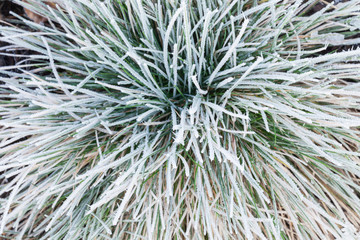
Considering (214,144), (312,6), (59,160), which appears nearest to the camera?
(214,144)

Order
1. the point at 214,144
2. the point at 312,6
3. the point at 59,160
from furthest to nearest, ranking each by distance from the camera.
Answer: the point at 312,6, the point at 59,160, the point at 214,144

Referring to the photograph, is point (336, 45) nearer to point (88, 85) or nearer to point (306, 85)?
point (306, 85)

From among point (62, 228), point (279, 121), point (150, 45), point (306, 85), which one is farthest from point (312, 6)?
point (62, 228)

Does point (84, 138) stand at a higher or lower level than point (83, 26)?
lower

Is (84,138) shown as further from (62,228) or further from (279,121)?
(279,121)

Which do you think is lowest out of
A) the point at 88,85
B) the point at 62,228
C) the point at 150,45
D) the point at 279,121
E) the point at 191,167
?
the point at 62,228

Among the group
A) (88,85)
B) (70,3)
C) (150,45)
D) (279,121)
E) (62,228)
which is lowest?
(62,228)

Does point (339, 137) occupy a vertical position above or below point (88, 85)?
below

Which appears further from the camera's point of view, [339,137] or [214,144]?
[339,137]

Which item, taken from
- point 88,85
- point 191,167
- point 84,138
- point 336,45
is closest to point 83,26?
point 88,85
